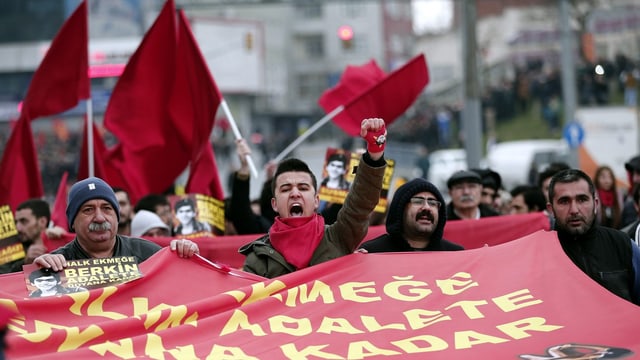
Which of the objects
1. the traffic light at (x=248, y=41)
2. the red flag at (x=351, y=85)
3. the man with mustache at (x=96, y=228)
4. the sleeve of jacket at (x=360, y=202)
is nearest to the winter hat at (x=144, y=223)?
the man with mustache at (x=96, y=228)

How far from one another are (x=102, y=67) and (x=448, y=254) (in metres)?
42.0

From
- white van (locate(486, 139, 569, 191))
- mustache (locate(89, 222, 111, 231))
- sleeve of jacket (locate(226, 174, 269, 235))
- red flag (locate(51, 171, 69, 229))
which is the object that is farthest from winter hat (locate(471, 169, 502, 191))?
white van (locate(486, 139, 569, 191))

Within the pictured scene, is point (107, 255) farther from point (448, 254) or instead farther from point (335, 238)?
point (448, 254)

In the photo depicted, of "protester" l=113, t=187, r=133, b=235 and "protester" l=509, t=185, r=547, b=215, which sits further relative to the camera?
"protester" l=509, t=185, r=547, b=215

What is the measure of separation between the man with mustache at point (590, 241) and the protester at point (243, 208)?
290 cm

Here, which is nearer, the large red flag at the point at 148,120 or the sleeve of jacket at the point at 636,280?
the sleeve of jacket at the point at 636,280

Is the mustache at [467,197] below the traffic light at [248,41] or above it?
below

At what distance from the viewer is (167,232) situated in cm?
937

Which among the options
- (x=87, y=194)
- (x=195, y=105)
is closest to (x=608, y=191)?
(x=195, y=105)

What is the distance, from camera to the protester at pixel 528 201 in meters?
10.3

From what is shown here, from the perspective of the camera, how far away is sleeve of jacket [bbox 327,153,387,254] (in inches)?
241

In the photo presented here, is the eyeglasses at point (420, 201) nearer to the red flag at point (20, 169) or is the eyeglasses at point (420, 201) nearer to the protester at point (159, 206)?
the protester at point (159, 206)

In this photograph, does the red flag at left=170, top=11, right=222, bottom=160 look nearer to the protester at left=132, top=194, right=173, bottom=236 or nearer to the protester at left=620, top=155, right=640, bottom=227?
the protester at left=132, top=194, right=173, bottom=236

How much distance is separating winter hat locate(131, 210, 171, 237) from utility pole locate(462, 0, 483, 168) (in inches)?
417
